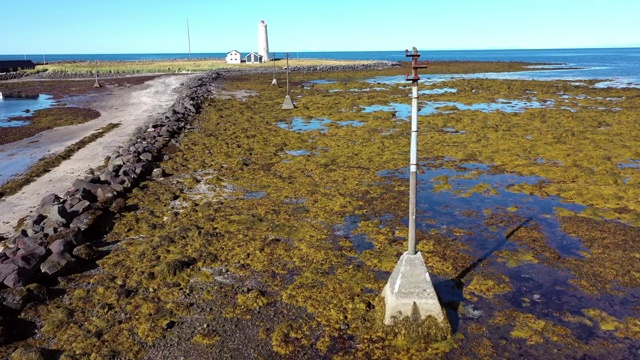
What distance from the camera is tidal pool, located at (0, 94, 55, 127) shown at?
3312 centimetres

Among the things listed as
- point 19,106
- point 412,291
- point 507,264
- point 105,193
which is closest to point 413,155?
point 412,291

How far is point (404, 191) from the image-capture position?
49.0 feet

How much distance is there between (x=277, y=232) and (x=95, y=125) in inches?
953

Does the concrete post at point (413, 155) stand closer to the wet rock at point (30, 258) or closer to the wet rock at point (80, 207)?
the wet rock at point (30, 258)

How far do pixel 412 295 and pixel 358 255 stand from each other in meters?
3.24

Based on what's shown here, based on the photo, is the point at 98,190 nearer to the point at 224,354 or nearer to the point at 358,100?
the point at 224,354

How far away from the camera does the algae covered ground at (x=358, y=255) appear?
7.49 meters

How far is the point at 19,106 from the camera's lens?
142 feet

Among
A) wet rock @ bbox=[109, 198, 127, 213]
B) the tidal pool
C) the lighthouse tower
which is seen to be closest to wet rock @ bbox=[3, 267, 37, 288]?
wet rock @ bbox=[109, 198, 127, 213]

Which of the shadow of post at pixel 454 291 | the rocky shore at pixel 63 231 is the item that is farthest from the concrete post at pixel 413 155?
the rocky shore at pixel 63 231

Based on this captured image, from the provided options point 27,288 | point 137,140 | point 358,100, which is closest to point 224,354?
point 27,288

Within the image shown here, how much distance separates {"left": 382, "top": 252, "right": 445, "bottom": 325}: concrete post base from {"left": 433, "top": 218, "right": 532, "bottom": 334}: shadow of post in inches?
20.8

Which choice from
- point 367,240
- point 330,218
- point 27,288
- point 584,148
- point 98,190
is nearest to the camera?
point 27,288

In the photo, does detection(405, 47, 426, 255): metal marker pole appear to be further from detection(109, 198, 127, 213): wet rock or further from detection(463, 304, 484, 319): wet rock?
detection(109, 198, 127, 213): wet rock
